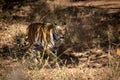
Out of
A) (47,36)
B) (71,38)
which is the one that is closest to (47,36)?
(47,36)

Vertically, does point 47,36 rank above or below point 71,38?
above

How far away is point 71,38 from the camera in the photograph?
8.46 metres

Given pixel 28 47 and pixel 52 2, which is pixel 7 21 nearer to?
pixel 52 2

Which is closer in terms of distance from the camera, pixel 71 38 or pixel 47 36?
pixel 47 36

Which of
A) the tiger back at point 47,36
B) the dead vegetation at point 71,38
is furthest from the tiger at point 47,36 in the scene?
the dead vegetation at point 71,38

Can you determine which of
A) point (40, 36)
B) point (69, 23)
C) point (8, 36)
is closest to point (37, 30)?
point (40, 36)

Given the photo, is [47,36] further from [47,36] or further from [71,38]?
[71,38]

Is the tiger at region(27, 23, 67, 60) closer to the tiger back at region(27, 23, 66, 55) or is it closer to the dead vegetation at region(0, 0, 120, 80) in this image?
the tiger back at region(27, 23, 66, 55)

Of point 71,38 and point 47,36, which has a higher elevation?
point 47,36

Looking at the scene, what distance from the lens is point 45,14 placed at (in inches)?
389

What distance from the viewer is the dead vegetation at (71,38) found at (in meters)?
4.90

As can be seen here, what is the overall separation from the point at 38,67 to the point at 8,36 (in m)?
4.02

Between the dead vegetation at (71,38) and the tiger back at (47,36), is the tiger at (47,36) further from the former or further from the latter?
the dead vegetation at (71,38)

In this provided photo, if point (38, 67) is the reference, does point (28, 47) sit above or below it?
below
